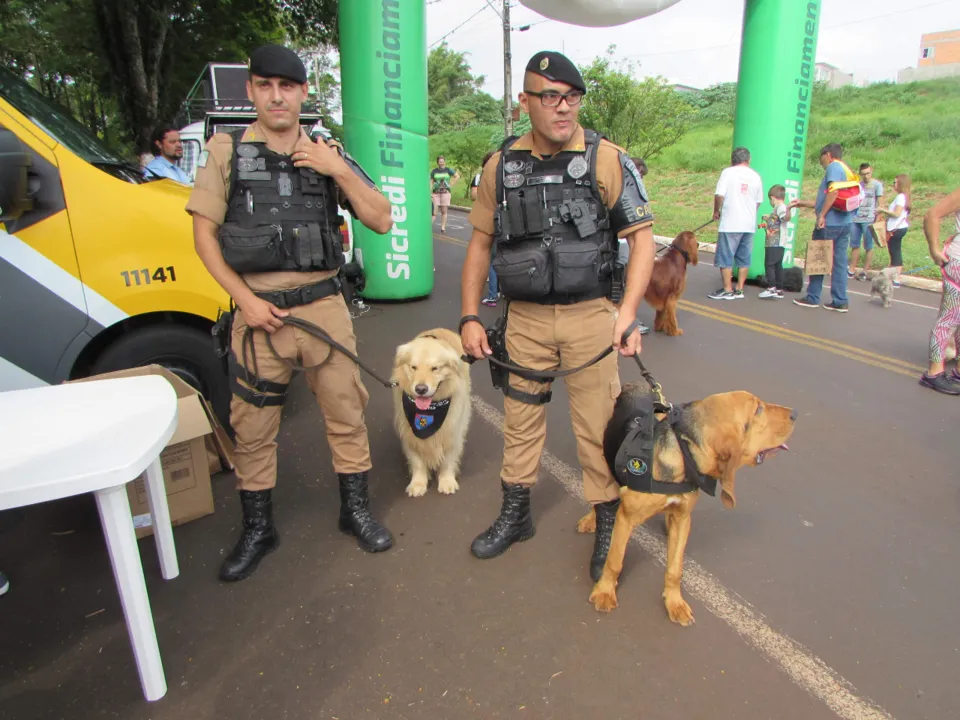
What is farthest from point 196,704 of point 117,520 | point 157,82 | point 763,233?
point 157,82

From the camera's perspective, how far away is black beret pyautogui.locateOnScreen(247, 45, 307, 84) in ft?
8.14

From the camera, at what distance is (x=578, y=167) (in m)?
2.54

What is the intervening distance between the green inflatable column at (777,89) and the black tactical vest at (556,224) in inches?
308

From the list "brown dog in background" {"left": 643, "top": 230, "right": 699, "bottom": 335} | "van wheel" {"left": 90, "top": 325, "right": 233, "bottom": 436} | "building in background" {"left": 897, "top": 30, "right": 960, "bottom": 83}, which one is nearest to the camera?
"van wheel" {"left": 90, "top": 325, "right": 233, "bottom": 436}

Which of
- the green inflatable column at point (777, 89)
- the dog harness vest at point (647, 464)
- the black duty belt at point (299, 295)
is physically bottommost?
the dog harness vest at point (647, 464)

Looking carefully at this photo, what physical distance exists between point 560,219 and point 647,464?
1.10 metres

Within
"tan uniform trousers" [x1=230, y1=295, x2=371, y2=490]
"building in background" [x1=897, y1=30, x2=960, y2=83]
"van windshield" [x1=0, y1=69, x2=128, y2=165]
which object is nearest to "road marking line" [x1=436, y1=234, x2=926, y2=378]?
"tan uniform trousers" [x1=230, y1=295, x2=371, y2=490]

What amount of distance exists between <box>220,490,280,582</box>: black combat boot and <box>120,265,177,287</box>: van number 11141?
142cm

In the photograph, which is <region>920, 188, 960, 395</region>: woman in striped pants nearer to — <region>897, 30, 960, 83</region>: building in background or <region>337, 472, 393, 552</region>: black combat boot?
<region>337, 472, 393, 552</region>: black combat boot

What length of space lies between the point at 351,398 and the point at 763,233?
8494mm

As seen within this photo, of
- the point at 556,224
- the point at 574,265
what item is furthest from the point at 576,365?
the point at 556,224

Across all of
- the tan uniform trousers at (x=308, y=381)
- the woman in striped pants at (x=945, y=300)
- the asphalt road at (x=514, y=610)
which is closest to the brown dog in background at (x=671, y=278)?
the woman in striped pants at (x=945, y=300)

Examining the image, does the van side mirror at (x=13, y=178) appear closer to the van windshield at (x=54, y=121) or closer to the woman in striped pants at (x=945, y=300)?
the van windshield at (x=54, y=121)

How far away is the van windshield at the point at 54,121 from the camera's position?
11.0ft
